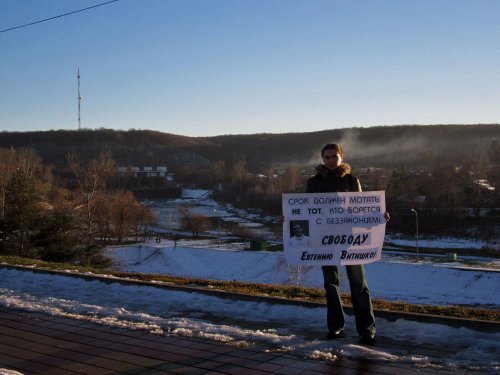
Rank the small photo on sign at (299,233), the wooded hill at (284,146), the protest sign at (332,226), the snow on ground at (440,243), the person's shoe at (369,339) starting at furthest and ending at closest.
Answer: the wooded hill at (284,146) → the snow on ground at (440,243) → the small photo on sign at (299,233) → the protest sign at (332,226) → the person's shoe at (369,339)

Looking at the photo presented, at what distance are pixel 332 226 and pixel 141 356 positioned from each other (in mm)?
2170

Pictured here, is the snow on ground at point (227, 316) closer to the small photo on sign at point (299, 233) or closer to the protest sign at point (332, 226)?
the protest sign at point (332, 226)

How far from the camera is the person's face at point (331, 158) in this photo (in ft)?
16.8

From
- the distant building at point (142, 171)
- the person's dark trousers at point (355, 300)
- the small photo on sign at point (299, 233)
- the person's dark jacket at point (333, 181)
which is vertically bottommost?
the person's dark trousers at point (355, 300)

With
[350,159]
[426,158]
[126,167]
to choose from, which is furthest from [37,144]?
[426,158]

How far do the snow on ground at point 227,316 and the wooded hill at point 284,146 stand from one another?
12568cm

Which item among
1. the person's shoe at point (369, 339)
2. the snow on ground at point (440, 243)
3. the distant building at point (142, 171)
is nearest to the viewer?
the person's shoe at point (369, 339)

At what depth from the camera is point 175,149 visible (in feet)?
630

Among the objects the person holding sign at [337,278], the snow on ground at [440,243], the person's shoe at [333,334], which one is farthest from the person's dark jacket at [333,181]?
the snow on ground at [440,243]

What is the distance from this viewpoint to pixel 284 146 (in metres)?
182

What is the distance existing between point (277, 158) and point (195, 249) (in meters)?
128

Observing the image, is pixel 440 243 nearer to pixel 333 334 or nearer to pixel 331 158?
pixel 333 334

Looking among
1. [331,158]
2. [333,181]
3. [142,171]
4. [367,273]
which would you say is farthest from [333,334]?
[142,171]

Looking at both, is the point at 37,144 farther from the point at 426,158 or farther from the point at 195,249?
the point at 195,249
